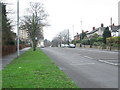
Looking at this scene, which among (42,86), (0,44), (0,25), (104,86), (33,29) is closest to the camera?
(42,86)

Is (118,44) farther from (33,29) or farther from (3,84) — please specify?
(3,84)

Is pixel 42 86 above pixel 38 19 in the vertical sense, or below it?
below

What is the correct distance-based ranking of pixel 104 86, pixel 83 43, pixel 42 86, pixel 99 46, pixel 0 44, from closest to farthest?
pixel 42 86 < pixel 104 86 < pixel 0 44 < pixel 99 46 < pixel 83 43

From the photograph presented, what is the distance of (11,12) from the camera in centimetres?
3134

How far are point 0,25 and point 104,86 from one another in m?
17.8

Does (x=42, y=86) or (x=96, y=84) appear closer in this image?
(x=42, y=86)

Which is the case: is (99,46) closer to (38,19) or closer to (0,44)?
(38,19)

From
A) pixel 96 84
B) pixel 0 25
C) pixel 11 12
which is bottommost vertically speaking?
pixel 96 84

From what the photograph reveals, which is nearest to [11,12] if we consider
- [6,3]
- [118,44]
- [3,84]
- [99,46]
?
[6,3]

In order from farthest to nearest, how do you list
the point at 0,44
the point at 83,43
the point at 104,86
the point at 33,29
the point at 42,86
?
the point at 83,43 → the point at 33,29 → the point at 0,44 → the point at 104,86 → the point at 42,86

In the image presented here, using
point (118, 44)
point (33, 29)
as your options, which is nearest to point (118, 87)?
point (33, 29)

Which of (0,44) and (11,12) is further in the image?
(11,12)

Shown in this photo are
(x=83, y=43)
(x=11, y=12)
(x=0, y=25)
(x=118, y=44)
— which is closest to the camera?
(x=0, y=25)

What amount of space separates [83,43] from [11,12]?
61151 millimetres
